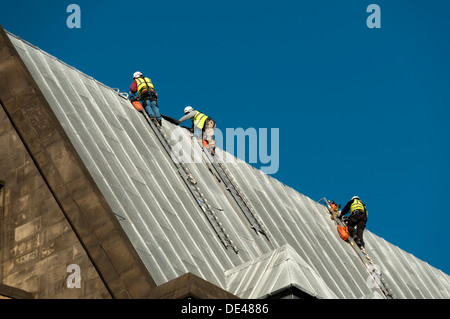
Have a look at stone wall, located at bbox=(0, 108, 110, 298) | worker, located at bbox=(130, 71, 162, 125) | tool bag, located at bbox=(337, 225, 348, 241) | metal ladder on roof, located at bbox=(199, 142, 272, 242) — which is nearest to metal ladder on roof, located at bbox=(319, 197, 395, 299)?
tool bag, located at bbox=(337, 225, 348, 241)

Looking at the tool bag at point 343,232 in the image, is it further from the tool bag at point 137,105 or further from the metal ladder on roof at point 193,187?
the tool bag at point 137,105

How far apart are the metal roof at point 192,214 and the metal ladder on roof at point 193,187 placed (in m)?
0.18

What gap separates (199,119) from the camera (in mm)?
47125

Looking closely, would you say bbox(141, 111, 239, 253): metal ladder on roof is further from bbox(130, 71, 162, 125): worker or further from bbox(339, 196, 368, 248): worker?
bbox(339, 196, 368, 248): worker

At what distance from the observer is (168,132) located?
44.2 metres

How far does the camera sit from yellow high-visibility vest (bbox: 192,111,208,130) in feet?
154

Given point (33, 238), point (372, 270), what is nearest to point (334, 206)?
point (372, 270)

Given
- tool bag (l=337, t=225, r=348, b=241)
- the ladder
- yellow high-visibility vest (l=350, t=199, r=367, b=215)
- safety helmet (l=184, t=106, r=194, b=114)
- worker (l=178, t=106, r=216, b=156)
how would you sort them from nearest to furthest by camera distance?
the ladder
worker (l=178, t=106, r=216, b=156)
safety helmet (l=184, t=106, r=194, b=114)
tool bag (l=337, t=225, r=348, b=241)
yellow high-visibility vest (l=350, t=199, r=367, b=215)

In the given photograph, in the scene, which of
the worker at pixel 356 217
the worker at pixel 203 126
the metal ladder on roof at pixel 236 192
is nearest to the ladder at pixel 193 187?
the metal ladder on roof at pixel 236 192

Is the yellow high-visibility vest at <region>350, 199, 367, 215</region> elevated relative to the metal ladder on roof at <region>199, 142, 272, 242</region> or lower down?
elevated

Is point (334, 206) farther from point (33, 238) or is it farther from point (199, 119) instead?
point (33, 238)

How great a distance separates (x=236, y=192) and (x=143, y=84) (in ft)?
19.4

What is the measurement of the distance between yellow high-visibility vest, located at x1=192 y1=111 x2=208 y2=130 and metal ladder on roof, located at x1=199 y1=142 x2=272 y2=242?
0.86 metres
